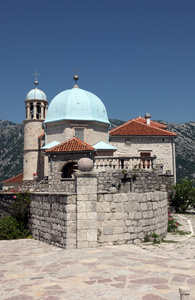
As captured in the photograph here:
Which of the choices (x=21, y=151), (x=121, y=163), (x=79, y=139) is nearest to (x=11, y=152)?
(x=21, y=151)

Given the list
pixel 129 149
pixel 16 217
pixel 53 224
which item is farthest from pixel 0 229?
pixel 129 149

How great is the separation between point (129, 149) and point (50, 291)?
25.6 metres

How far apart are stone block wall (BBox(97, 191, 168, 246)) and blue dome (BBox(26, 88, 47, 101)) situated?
76.1ft

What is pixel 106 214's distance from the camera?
9273 millimetres

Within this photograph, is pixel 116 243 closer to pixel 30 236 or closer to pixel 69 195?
pixel 69 195

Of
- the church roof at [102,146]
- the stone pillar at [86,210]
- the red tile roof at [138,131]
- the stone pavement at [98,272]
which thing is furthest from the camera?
the red tile roof at [138,131]

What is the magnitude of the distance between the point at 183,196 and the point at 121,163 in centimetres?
542

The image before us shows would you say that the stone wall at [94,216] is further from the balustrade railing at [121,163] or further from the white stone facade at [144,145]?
the white stone facade at [144,145]

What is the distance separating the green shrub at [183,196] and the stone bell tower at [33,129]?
15.0m

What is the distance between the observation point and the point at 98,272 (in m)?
A: 6.62

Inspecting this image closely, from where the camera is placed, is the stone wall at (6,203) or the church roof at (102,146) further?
the church roof at (102,146)

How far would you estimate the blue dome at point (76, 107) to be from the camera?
25.2 m

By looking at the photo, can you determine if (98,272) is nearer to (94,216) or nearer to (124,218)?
(94,216)

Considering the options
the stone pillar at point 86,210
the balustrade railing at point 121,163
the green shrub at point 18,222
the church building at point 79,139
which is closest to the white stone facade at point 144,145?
the church building at point 79,139
